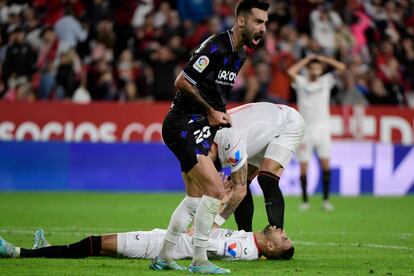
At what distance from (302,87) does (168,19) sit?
609 centimetres

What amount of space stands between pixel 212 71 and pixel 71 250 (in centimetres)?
219

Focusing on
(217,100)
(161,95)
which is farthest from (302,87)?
(217,100)

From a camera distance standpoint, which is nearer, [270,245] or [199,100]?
[199,100]

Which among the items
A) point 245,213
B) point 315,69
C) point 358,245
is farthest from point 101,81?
point 245,213

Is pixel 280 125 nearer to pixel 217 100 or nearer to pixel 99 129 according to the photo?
pixel 217 100

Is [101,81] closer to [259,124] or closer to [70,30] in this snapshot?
[70,30]

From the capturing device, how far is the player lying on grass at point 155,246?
880 cm

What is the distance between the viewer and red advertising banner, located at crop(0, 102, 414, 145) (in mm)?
19397

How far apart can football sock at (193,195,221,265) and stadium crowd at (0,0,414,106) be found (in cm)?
1266

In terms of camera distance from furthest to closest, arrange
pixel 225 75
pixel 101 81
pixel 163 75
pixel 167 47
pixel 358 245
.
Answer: pixel 167 47
pixel 163 75
pixel 101 81
pixel 358 245
pixel 225 75

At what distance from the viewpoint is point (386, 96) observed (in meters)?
22.6

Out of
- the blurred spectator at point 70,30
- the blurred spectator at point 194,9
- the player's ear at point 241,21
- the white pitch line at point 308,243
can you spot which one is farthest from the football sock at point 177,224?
the blurred spectator at point 194,9

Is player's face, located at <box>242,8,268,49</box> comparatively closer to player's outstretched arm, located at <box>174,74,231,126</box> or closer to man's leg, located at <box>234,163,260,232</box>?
player's outstretched arm, located at <box>174,74,231,126</box>

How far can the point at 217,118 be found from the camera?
8.30 metres
